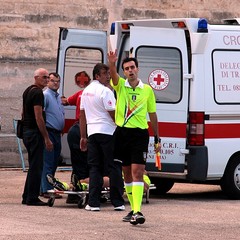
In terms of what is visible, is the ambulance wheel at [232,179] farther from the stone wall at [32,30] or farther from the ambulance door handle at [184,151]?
the stone wall at [32,30]

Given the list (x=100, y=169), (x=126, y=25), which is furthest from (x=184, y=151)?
(x=126, y=25)

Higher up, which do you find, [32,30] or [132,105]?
[32,30]

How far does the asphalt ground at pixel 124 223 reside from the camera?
445 inches

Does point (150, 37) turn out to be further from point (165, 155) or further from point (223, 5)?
point (223, 5)

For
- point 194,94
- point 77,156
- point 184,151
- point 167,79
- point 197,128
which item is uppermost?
point 167,79

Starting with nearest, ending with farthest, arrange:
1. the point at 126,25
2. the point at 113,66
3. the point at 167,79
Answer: the point at 113,66, the point at 167,79, the point at 126,25

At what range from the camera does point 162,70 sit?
14953 millimetres

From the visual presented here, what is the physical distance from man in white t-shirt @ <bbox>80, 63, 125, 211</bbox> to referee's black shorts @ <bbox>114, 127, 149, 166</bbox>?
2.96 ft

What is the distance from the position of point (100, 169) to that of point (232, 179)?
2.41 metres

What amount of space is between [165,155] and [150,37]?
63.2 inches

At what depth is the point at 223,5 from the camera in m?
21.9

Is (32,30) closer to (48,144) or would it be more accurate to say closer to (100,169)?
(48,144)

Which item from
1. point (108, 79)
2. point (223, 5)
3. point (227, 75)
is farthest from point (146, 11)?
point (108, 79)

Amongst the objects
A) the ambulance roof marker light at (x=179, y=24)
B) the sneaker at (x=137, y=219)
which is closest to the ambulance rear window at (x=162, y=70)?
the ambulance roof marker light at (x=179, y=24)
